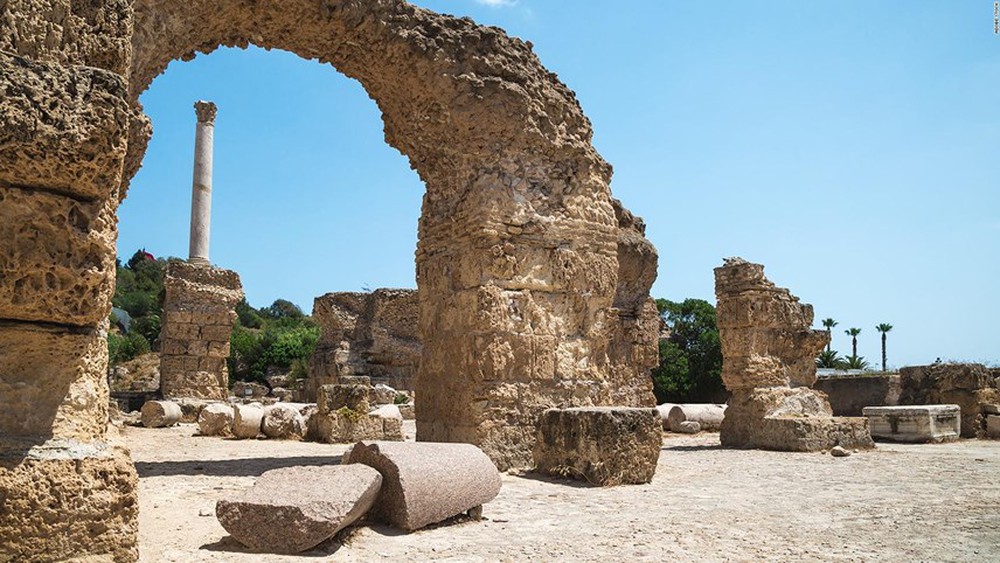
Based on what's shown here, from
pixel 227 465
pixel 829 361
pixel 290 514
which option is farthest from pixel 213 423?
pixel 829 361

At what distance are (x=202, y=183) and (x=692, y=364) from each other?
1664 cm

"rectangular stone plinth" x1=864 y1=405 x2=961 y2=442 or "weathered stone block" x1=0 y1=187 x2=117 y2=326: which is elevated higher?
"weathered stone block" x1=0 y1=187 x2=117 y2=326

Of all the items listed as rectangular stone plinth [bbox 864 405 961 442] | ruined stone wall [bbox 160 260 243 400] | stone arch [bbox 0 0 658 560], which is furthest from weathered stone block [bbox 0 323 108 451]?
ruined stone wall [bbox 160 260 243 400]

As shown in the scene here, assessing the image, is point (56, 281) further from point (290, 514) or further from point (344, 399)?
point (344, 399)

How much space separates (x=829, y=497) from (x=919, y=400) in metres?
10.7

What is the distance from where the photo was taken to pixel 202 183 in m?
22.6

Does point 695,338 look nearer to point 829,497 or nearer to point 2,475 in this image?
point 829,497

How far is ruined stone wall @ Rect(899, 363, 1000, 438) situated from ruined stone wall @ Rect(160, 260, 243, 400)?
47.7 ft

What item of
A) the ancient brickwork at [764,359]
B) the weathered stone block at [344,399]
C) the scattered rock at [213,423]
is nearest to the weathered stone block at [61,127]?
the weathered stone block at [344,399]

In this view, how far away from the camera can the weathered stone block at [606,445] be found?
22.8 feet

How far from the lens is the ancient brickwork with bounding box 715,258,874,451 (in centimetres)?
1169

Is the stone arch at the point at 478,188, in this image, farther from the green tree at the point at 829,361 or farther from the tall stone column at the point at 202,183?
the green tree at the point at 829,361

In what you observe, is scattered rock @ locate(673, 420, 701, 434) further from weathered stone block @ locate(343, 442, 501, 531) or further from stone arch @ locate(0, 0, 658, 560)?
weathered stone block @ locate(343, 442, 501, 531)

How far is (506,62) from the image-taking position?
329 inches
